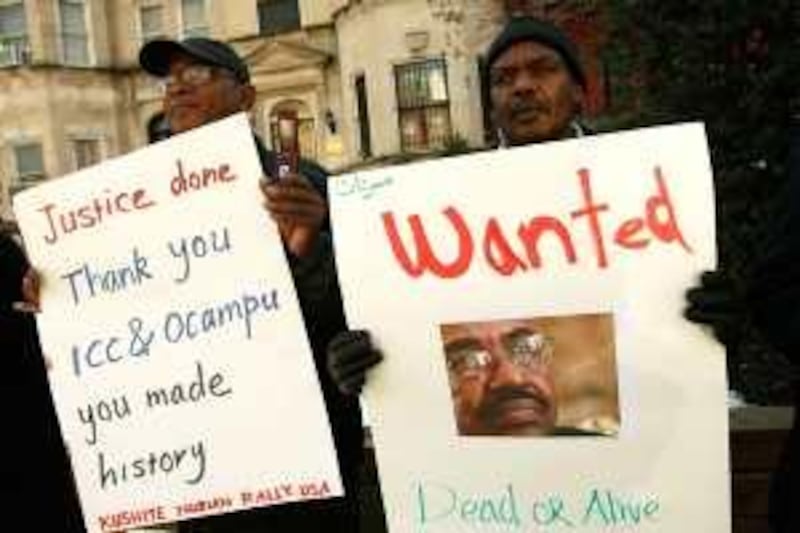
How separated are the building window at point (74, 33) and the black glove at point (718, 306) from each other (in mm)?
31852

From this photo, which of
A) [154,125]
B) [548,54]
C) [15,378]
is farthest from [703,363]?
[154,125]

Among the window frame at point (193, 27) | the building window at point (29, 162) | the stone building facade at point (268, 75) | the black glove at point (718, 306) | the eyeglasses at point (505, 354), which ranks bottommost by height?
the eyeglasses at point (505, 354)

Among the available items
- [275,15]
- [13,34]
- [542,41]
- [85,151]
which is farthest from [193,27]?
[542,41]

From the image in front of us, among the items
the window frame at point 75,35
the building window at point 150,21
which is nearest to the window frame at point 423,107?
the building window at point 150,21

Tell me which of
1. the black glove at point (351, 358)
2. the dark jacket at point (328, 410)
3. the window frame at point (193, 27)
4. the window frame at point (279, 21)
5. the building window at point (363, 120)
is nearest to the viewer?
the black glove at point (351, 358)

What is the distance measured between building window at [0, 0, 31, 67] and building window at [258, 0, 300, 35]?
5.01 meters

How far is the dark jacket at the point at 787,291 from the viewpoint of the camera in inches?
104

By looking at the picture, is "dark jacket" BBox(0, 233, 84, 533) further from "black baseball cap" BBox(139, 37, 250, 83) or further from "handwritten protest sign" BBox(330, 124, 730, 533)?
"handwritten protest sign" BBox(330, 124, 730, 533)

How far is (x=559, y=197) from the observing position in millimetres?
2916

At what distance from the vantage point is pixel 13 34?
109 ft

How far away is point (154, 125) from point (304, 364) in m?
30.9

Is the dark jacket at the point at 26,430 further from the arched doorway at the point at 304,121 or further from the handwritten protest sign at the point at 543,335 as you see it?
Answer: the arched doorway at the point at 304,121

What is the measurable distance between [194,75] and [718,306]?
1422mm

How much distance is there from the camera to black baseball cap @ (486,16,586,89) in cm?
320
